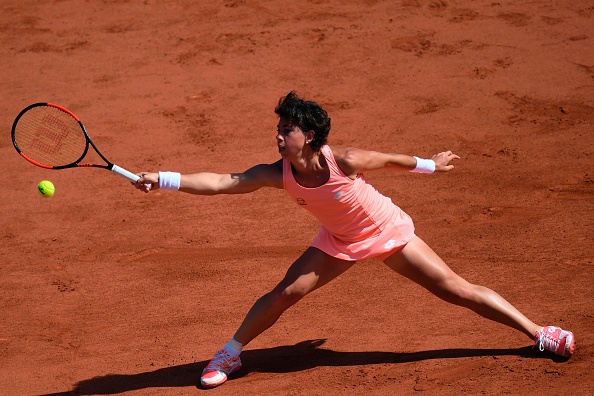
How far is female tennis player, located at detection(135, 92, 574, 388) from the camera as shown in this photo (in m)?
5.39

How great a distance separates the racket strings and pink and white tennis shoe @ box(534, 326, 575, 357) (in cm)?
383

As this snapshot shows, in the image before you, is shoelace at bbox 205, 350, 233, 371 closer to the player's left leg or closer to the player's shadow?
the player's shadow

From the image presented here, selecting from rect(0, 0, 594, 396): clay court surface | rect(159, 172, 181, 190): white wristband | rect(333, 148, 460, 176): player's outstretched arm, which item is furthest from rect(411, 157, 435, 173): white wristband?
rect(159, 172, 181, 190): white wristband

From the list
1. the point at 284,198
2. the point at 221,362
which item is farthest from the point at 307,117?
A: the point at 284,198

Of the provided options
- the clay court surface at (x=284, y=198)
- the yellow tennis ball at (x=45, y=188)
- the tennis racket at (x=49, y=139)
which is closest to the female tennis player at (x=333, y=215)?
the clay court surface at (x=284, y=198)

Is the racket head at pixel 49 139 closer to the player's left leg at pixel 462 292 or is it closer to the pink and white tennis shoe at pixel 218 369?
the pink and white tennis shoe at pixel 218 369

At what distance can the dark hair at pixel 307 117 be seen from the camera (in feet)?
17.6

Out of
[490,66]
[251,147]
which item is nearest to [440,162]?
[251,147]

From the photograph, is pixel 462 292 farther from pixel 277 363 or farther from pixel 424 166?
pixel 277 363

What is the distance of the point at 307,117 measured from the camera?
535cm

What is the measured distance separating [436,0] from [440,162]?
624cm

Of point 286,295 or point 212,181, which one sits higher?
point 212,181

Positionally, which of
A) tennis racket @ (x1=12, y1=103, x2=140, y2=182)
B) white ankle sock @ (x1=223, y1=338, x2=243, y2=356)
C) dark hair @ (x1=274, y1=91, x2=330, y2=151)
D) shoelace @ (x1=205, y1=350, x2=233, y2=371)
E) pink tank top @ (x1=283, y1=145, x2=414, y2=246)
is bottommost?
shoelace @ (x1=205, y1=350, x2=233, y2=371)

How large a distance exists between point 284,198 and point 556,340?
3309 mm
